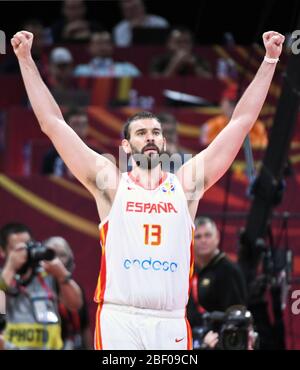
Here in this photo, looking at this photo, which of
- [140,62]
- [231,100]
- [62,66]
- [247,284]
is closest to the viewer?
[247,284]

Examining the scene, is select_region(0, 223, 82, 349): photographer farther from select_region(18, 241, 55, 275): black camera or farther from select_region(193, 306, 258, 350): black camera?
select_region(193, 306, 258, 350): black camera

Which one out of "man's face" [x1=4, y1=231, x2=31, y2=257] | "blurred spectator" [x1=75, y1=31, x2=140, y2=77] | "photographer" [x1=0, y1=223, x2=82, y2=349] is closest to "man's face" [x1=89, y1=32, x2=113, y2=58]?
"blurred spectator" [x1=75, y1=31, x2=140, y2=77]

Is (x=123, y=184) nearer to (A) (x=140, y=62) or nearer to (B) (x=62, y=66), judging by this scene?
(B) (x=62, y=66)

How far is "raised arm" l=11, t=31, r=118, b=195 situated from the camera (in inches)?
301

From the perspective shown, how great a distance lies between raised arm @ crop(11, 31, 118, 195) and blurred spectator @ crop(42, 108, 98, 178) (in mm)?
5043

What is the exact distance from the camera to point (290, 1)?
550 inches

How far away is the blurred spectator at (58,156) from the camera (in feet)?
42.2

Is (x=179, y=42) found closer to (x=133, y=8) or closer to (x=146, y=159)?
(x=133, y=8)

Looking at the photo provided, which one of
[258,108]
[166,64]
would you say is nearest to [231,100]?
[166,64]

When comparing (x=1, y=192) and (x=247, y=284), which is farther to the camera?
(x=1, y=192)

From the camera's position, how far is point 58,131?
302 inches

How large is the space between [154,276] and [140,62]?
30.2 feet

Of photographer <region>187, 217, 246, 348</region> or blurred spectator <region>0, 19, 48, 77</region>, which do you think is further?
blurred spectator <region>0, 19, 48, 77</region>

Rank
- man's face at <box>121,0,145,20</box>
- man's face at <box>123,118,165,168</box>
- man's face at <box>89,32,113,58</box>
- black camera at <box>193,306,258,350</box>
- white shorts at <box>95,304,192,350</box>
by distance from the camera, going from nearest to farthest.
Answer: white shorts at <box>95,304,192,350</box>, man's face at <box>123,118,165,168</box>, black camera at <box>193,306,258,350</box>, man's face at <box>89,32,113,58</box>, man's face at <box>121,0,145,20</box>
